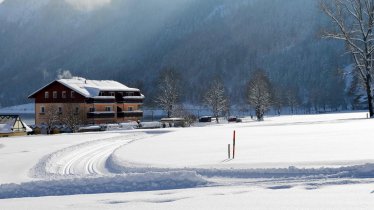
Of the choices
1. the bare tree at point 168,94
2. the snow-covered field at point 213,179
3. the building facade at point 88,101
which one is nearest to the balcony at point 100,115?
the building facade at point 88,101

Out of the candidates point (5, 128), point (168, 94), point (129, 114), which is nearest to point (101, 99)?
point (129, 114)

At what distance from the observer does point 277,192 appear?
489 inches

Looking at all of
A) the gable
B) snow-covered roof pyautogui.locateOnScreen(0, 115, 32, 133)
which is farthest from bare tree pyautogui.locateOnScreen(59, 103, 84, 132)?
snow-covered roof pyautogui.locateOnScreen(0, 115, 32, 133)

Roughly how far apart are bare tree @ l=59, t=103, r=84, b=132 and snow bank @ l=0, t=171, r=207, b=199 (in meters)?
62.3

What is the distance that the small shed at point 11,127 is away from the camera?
2591 inches

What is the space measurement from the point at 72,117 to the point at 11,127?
1275 cm

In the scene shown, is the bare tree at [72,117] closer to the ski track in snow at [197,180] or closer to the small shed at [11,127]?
the small shed at [11,127]

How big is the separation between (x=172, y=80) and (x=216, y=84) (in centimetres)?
1004

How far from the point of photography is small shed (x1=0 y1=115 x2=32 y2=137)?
6581 cm

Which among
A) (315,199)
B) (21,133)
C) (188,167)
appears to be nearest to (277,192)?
(315,199)

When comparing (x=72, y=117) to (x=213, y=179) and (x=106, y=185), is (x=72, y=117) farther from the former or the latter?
(x=213, y=179)

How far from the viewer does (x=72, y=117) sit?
7769cm

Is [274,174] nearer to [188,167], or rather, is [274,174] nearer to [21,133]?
[188,167]

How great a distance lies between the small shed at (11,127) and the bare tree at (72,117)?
362 inches
